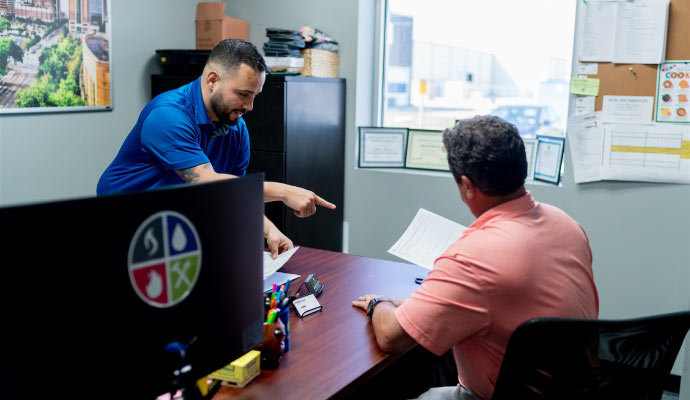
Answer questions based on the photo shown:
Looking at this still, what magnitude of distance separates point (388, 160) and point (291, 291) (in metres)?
1.92

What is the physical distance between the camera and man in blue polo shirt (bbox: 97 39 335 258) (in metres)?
2.05

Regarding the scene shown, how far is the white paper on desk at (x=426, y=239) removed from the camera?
6.52ft

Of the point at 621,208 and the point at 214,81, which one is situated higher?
the point at 214,81

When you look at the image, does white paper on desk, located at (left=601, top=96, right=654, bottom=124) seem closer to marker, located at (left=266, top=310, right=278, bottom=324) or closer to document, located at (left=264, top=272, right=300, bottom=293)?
document, located at (left=264, top=272, right=300, bottom=293)

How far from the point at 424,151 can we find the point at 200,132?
1.69 meters

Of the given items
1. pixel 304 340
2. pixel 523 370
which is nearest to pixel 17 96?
pixel 304 340

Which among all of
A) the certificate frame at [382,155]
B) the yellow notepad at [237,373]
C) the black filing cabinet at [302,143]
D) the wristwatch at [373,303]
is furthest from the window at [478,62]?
the yellow notepad at [237,373]

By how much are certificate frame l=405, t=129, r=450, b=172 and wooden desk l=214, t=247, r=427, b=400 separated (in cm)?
146

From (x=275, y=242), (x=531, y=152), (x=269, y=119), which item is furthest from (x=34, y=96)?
(x=531, y=152)

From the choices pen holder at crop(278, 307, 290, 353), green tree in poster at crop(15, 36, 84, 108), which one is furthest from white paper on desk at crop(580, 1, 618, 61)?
green tree in poster at crop(15, 36, 84, 108)

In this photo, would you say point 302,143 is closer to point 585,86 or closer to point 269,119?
point 269,119

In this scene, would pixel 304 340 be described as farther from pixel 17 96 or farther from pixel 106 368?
pixel 17 96

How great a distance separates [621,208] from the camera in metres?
3.04

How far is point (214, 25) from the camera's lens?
3791mm
